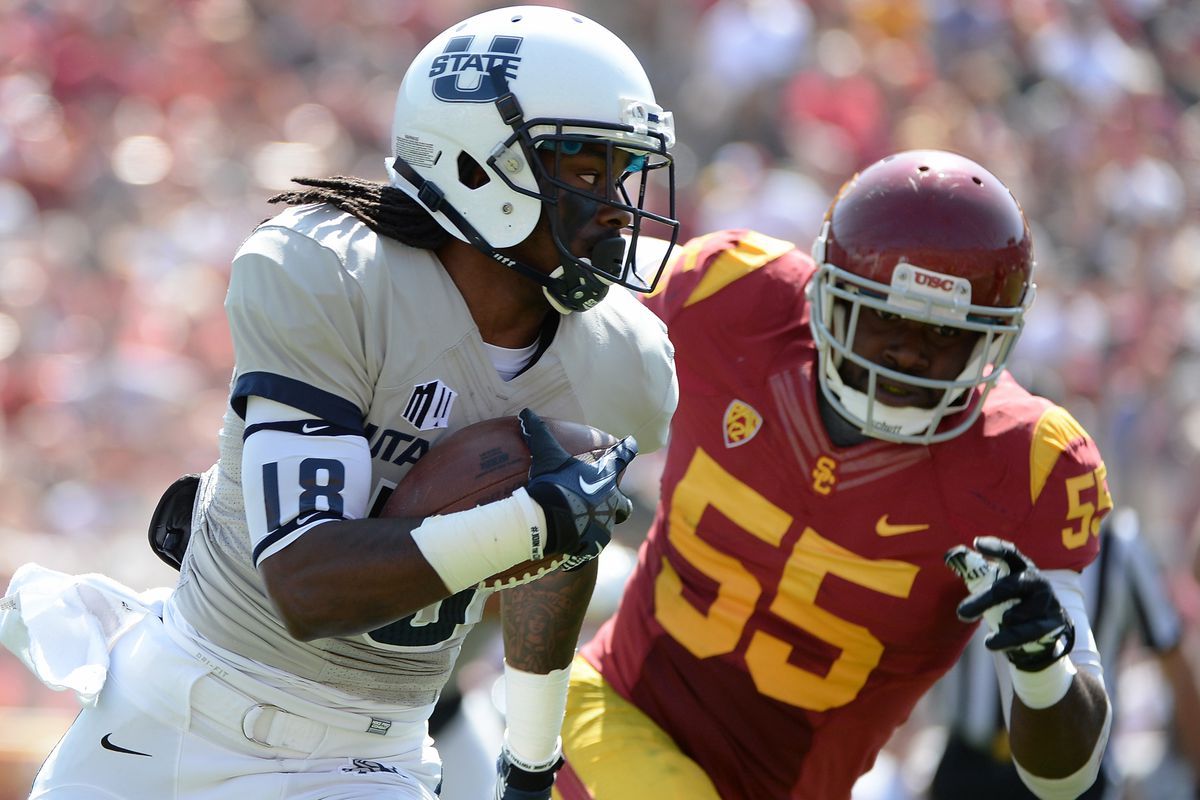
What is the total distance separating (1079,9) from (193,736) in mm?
10229

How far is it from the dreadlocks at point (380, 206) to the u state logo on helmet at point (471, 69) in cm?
20

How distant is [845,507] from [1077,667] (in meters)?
0.58

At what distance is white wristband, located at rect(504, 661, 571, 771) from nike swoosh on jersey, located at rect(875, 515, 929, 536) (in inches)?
→ 29.7

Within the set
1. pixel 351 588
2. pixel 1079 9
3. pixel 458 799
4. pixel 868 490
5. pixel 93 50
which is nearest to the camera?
pixel 351 588

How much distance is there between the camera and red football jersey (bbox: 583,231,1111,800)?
332 centimetres

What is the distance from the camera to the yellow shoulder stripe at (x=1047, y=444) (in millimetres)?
3289

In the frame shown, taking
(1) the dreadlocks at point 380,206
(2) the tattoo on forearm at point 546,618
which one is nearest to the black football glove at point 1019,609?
(2) the tattoo on forearm at point 546,618

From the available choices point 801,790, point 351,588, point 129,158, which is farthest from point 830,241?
point 129,158

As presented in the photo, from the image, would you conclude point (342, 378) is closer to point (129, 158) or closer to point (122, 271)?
point (122, 271)

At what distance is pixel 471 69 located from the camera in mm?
2785

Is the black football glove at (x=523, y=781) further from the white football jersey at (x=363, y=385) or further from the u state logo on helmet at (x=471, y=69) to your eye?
the u state logo on helmet at (x=471, y=69)

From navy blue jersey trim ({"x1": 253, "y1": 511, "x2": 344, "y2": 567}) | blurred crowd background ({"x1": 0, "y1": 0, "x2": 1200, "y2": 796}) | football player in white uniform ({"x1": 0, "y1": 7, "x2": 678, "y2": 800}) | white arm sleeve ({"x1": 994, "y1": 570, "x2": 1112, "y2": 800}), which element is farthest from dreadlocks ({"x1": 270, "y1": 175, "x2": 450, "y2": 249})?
blurred crowd background ({"x1": 0, "y1": 0, "x2": 1200, "y2": 796})

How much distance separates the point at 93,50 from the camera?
31.7 feet

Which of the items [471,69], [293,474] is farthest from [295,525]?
[471,69]
